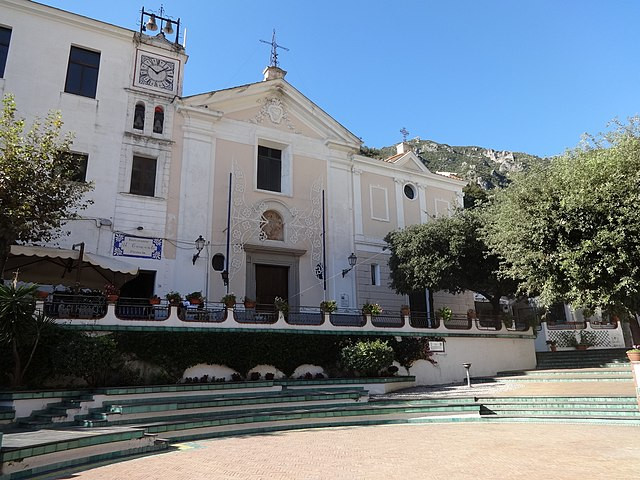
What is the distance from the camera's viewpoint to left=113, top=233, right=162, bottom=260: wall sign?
17.6m

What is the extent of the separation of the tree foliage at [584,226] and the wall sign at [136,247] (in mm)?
Result: 12619

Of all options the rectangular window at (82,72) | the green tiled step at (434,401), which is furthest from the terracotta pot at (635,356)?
the rectangular window at (82,72)

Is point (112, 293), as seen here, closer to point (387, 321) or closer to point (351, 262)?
point (387, 321)

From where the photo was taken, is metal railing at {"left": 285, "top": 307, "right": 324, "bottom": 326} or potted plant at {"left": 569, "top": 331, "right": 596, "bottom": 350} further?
potted plant at {"left": 569, "top": 331, "right": 596, "bottom": 350}

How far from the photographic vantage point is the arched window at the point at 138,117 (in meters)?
19.6

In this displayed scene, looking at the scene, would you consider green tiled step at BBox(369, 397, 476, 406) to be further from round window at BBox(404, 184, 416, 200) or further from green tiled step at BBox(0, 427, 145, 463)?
round window at BBox(404, 184, 416, 200)

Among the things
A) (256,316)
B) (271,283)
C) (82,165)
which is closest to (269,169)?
(271,283)

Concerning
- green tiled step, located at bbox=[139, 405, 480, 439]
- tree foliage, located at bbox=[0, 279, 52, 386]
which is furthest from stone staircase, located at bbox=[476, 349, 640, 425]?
tree foliage, located at bbox=[0, 279, 52, 386]

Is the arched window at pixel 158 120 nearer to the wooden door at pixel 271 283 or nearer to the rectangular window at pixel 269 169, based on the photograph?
the rectangular window at pixel 269 169

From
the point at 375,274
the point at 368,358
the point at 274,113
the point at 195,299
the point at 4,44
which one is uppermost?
the point at 4,44

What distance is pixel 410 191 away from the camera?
25.9 meters

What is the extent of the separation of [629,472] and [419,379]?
37.0 ft

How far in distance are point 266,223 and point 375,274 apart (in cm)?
600

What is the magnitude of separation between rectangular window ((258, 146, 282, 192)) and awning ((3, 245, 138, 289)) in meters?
8.33
